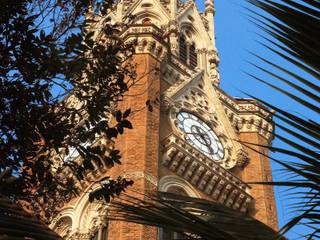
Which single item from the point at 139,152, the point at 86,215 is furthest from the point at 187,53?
the point at 86,215

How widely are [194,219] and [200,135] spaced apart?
2353 centimetres

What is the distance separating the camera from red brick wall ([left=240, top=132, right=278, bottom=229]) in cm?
2483

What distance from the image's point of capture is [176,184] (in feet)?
76.7

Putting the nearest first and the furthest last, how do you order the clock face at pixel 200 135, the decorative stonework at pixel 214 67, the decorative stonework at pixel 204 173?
the decorative stonework at pixel 204 173
the clock face at pixel 200 135
the decorative stonework at pixel 214 67

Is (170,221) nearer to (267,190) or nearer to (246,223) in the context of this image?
(246,223)

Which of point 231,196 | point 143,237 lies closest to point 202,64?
point 231,196

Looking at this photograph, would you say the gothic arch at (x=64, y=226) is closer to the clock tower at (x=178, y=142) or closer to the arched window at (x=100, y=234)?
the clock tower at (x=178, y=142)

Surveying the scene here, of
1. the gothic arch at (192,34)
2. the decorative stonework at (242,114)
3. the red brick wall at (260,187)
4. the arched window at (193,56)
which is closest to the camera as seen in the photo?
the red brick wall at (260,187)

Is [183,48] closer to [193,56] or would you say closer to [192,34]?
[193,56]

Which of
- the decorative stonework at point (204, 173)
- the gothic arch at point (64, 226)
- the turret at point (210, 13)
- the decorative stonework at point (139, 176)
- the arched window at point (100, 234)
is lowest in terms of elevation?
the arched window at point (100, 234)

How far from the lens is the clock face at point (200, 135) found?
83.9 ft

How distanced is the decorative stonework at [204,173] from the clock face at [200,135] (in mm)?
871

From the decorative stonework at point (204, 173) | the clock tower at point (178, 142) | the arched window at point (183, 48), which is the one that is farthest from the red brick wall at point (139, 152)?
the arched window at point (183, 48)

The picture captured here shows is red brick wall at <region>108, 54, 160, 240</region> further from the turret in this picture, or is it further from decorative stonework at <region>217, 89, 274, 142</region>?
the turret
